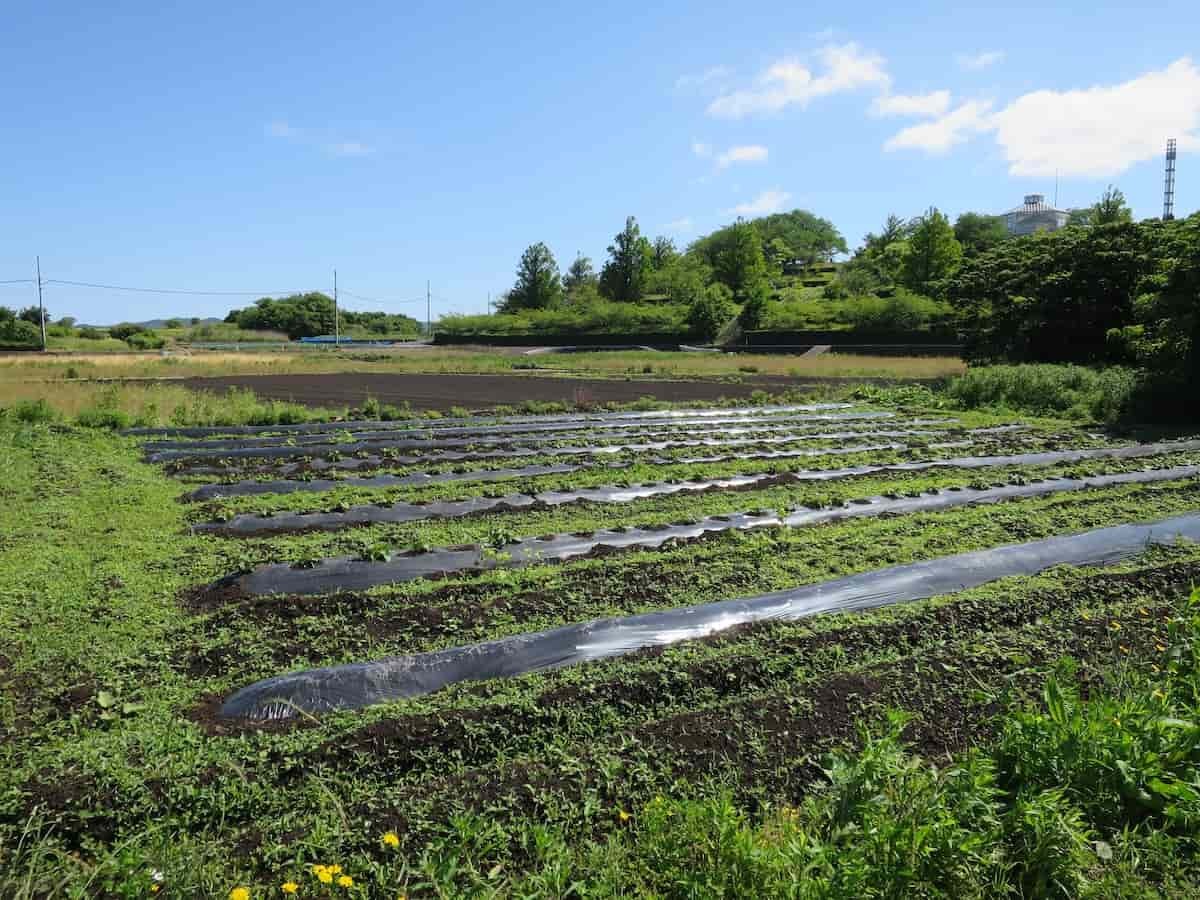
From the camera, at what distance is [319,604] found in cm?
483

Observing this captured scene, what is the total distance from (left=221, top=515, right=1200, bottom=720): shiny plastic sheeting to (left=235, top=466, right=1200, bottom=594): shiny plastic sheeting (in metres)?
1.63

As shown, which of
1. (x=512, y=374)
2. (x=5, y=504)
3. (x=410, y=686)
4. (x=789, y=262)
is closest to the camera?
(x=410, y=686)

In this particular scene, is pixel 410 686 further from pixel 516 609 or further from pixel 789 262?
pixel 789 262

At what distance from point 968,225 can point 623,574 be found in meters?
84.4

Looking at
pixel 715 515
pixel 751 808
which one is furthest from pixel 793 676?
pixel 715 515

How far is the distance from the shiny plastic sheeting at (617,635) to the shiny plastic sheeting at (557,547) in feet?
5.34

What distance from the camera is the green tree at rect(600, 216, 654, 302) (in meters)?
72.6

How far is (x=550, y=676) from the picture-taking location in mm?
3734

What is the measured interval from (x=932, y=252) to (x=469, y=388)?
4505cm

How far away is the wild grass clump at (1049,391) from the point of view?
54.9 feet

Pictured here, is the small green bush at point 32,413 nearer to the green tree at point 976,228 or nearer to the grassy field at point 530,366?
the grassy field at point 530,366

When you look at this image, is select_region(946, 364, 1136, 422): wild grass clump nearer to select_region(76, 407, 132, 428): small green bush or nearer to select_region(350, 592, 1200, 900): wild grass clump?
select_region(350, 592, 1200, 900): wild grass clump

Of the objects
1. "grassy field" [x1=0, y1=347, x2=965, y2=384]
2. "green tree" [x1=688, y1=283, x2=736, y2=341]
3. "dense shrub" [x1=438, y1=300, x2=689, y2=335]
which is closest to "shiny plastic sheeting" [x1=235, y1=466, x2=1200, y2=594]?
"grassy field" [x1=0, y1=347, x2=965, y2=384]

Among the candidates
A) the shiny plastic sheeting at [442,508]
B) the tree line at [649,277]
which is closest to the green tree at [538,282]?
the tree line at [649,277]
